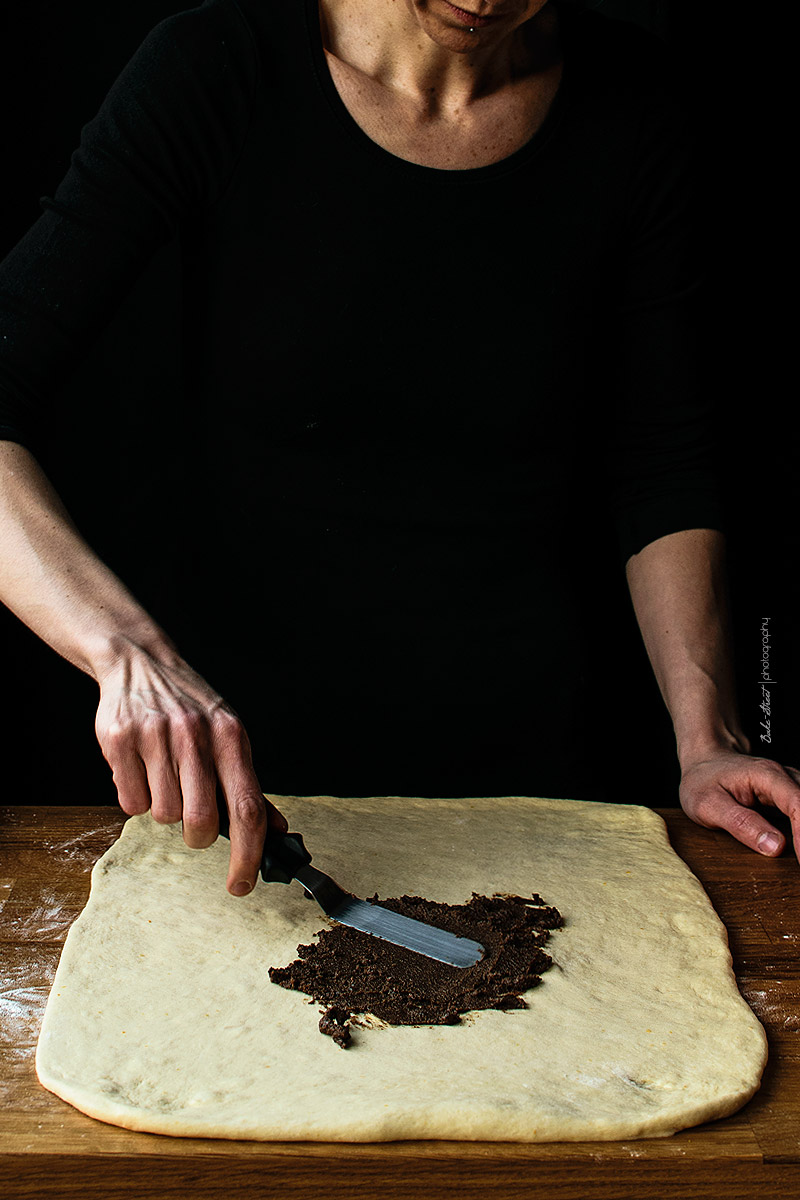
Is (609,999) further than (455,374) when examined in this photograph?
No

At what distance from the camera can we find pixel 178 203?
132 centimetres

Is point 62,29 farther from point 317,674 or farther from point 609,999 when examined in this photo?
point 609,999

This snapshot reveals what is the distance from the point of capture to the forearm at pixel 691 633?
1.44 m

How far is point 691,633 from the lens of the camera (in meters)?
1.49

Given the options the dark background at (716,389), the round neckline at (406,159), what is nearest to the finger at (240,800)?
the round neckline at (406,159)

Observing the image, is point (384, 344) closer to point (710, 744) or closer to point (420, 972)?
point (710, 744)

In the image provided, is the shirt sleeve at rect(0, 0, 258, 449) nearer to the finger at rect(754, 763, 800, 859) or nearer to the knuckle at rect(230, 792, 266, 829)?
the knuckle at rect(230, 792, 266, 829)

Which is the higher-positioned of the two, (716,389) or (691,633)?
(716,389)

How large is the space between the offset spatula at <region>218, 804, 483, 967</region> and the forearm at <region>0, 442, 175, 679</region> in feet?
0.64

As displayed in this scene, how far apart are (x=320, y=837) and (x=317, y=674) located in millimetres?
314

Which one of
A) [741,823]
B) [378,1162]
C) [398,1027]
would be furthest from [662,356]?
[378,1162]

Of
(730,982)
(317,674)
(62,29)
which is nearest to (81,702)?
(317,674)

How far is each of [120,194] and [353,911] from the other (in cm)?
83

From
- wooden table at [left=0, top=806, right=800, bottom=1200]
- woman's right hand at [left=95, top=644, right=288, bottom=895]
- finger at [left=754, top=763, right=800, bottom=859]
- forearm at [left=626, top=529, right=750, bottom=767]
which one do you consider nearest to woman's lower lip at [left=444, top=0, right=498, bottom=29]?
forearm at [left=626, top=529, right=750, bottom=767]
